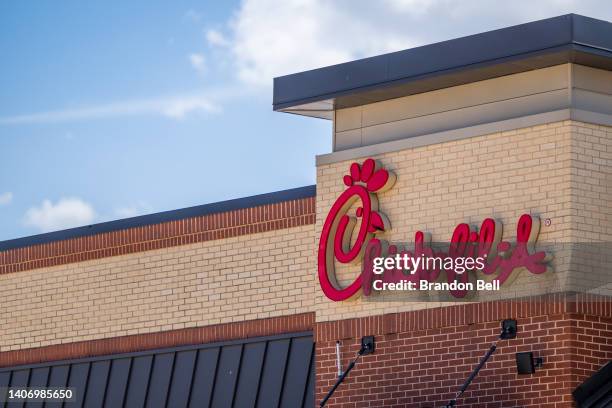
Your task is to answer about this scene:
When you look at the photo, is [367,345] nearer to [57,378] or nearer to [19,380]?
[57,378]

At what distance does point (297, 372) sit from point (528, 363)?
456 cm

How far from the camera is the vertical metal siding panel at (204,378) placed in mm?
23688

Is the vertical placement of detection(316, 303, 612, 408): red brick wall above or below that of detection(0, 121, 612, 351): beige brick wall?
below

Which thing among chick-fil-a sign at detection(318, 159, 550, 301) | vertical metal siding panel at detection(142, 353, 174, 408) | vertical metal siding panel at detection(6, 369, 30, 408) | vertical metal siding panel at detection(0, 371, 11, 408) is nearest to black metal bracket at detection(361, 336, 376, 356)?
chick-fil-a sign at detection(318, 159, 550, 301)

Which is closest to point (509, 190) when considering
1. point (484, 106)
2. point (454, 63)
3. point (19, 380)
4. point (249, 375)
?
point (484, 106)

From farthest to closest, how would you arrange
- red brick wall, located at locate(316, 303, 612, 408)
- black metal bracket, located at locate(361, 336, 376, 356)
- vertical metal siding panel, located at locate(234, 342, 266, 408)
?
vertical metal siding panel, located at locate(234, 342, 266, 408) < black metal bracket, located at locate(361, 336, 376, 356) < red brick wall, located at locate(316, 303, 612, 408)

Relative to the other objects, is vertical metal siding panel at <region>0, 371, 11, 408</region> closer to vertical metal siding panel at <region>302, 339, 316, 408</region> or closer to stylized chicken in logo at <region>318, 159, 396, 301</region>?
vertical metal siding panel at <region>302, 339, 316, 408</region>

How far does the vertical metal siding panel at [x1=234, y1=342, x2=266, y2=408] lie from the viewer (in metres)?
23.1

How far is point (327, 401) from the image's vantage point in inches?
851

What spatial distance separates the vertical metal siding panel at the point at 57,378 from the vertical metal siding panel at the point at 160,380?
2.01m

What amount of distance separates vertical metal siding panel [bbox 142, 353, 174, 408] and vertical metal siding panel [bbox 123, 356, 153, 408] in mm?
102

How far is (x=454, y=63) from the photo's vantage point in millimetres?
20359

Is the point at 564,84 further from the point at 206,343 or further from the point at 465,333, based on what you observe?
the point at 206,343

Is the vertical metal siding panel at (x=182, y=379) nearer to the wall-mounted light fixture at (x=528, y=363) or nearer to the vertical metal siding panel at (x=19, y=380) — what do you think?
the vertical metal siding panel at (x=19, y=380)
